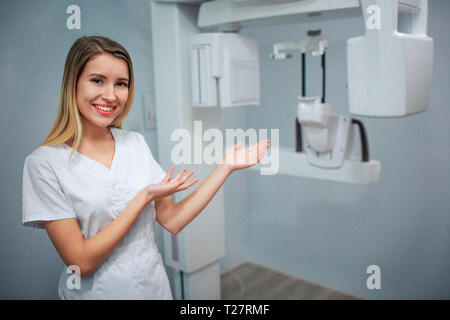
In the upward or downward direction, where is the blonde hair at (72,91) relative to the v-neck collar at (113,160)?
upward

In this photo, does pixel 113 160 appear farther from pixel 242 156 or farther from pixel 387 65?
pixel 387 65

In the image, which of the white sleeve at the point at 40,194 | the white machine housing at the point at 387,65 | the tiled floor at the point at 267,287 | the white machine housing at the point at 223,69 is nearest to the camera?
the white sleeve at the point at 40,194

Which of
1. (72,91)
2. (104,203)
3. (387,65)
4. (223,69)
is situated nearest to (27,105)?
(72,91)

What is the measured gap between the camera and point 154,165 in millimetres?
842

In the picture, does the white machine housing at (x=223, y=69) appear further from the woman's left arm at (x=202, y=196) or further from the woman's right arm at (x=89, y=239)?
the woman's right arm at (x=89, y=239)

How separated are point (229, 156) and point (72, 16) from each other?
0.41 m

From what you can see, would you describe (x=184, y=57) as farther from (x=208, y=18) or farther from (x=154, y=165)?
(x=154, y=165)

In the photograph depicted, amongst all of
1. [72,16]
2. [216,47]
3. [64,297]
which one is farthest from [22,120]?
[216,47]

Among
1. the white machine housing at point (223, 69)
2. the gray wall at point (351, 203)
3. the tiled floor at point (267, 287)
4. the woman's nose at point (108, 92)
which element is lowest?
the tiled floor at point (267, 287)

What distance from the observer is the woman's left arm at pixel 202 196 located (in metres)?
0.85

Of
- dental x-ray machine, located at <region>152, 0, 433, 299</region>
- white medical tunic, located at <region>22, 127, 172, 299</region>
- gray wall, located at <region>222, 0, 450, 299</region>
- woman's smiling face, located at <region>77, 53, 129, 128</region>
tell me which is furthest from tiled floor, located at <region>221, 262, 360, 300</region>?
woman's smiling face, located at <region>77, 53, 129, 128</region>

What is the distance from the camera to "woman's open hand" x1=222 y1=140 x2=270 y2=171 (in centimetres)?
85

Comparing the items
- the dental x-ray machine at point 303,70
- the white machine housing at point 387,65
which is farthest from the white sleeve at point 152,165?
the white machine housing at point 387,65

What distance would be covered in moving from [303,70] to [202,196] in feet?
1.55
